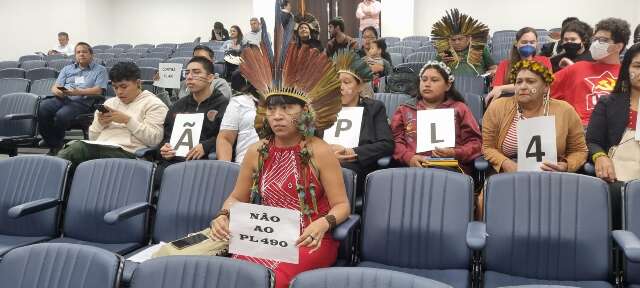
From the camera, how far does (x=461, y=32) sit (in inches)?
201

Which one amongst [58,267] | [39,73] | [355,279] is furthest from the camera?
[39,73]

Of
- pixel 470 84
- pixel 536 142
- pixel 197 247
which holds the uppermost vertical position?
pixel 470 84

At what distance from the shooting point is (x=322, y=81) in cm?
249

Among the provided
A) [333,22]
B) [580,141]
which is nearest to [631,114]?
[580,141]

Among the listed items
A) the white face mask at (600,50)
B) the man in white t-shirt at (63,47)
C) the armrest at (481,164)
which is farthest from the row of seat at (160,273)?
the man in white t-shirt at (63,47)

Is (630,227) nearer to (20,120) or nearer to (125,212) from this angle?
(125,212)

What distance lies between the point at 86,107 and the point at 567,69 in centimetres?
487

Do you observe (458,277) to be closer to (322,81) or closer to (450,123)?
(322,81)

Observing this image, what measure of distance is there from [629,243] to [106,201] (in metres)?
2.47

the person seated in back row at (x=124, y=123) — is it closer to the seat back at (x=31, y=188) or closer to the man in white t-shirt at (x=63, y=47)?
the seat back at (x=31, y=188)

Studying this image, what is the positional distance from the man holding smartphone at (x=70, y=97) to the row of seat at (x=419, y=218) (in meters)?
3.03

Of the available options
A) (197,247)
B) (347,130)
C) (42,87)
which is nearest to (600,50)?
(347,130)

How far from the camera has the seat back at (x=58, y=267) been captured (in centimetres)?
191

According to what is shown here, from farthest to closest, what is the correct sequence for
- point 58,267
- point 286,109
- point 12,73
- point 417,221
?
point 12,73 < point 417,221 < point 286,109 < point 58,267
